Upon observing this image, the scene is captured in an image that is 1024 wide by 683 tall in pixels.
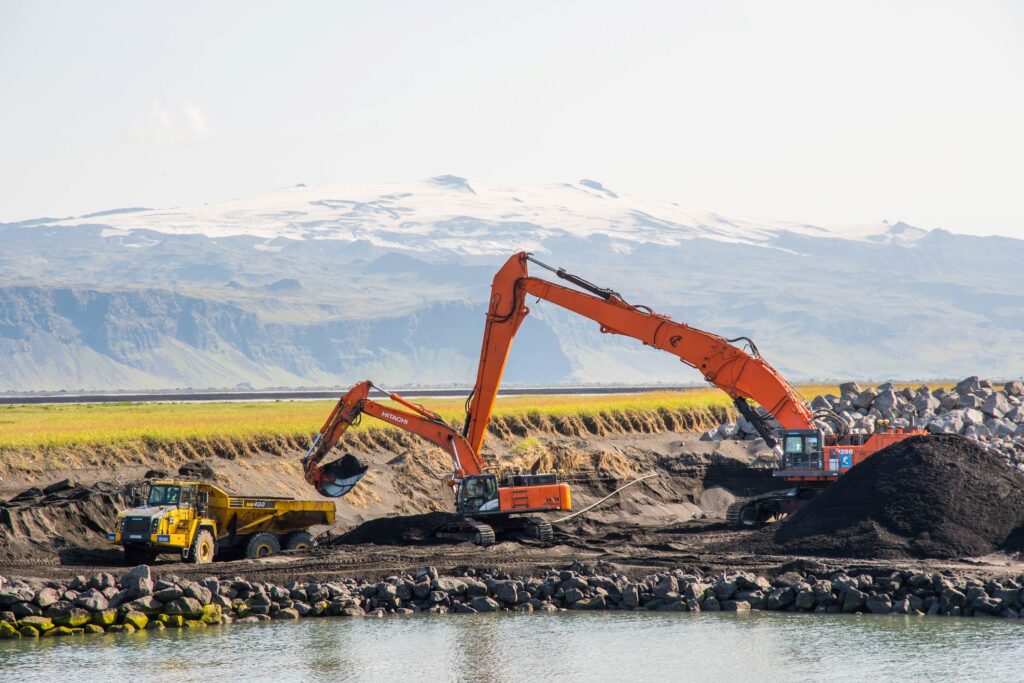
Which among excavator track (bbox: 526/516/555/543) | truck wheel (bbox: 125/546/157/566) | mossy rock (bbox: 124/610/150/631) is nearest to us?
mossy rock (bbox: 124/610/150/631)

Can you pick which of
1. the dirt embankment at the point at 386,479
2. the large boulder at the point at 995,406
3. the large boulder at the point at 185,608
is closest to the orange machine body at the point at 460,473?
the dirt embankment at the point at 386,479

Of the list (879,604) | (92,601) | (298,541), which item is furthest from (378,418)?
(879,604)

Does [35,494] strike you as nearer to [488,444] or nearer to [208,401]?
[488,444]

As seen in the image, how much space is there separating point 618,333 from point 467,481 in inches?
209

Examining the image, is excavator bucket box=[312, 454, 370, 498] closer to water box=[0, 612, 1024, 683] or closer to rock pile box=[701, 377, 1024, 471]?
water box=[0, 612, 1024, 683]

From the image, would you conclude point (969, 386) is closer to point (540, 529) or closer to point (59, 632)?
point (540, 529)

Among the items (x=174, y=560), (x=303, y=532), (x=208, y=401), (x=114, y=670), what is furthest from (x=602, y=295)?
(x=208, y=401)

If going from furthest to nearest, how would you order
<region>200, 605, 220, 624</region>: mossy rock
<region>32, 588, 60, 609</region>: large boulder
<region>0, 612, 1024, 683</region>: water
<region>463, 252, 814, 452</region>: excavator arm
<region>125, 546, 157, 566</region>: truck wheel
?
<region>463, 252, 814, 452</region>: excavator arm → <region>125, 546, 157, 566</region>: truck wheel → <region>200, 605, 220, 624</region>: mossy rock → <region>32, 588, 60, 609</region>: large boulder → <region>0, 612, 1024, 683</region>: water

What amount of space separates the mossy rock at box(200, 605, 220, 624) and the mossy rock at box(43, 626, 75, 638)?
92.0 inches

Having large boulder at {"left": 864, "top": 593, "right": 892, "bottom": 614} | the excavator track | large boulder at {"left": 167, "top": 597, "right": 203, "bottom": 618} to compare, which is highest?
the excavator track

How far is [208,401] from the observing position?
88188 millimetres

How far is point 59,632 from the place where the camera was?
2561 cm

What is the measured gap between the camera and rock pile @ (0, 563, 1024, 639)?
25906mm

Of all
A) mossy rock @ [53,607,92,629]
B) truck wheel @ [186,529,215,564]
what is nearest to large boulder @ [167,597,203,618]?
mossy rock @ [53,607,92,629]
